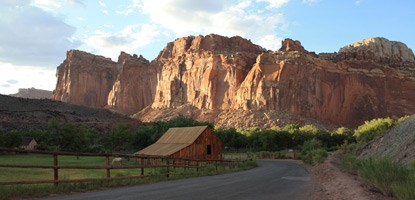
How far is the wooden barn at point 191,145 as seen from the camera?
46844 millimetres

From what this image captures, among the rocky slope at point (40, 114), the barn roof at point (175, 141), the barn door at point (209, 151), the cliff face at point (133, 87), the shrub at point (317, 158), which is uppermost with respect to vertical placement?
the cliff face at point (133, 87)

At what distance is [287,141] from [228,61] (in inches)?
2453

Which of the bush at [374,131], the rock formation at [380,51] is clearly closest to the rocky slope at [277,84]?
the rock formation at [380,51]

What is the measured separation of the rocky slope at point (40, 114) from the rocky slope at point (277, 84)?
33.4 meters

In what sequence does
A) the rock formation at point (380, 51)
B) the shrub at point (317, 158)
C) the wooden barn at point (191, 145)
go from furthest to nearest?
the rock formation at point (380, 51), the wooden barn at point (191, 145), the shrub at point (317, 158)

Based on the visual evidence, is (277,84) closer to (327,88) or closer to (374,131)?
(327,88)

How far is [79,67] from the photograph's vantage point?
199m

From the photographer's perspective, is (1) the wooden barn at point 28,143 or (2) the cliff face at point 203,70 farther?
(2) the cliff face at point 203,70

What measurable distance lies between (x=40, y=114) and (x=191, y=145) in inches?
2524

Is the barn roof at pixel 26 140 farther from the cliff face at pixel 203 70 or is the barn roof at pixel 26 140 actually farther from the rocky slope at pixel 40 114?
the cliff face at pixel 203 70

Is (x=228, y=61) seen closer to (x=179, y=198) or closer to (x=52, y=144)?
(x=52, y=144)

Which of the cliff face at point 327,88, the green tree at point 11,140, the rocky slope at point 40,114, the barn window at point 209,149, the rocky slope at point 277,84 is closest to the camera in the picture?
the barn window at point 209,149

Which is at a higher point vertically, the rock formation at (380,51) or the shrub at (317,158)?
the rock formation at (380,51)

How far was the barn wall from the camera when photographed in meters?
46.7
